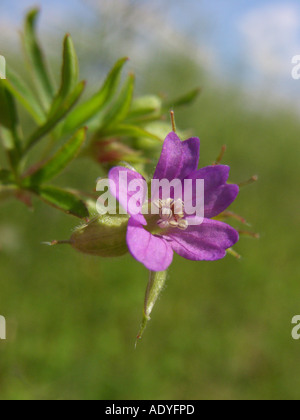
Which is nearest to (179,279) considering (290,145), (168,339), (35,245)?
(168,339)

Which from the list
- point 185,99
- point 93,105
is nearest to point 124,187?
point 93,105

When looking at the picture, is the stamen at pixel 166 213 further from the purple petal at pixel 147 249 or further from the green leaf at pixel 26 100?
the green leaf at pixel 26 100

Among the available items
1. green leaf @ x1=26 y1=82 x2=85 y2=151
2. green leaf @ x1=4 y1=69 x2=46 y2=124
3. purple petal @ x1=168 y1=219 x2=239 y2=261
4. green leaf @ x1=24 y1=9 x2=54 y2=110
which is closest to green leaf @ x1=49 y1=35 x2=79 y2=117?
green leaf @ x1=26 y1=82 x2=85 y2=151

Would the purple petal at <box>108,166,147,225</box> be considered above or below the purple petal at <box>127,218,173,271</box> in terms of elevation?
above

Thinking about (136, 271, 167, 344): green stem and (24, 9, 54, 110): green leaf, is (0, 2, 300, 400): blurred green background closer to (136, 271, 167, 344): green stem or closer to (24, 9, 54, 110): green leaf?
(24, 9, 54, 110): green leaf

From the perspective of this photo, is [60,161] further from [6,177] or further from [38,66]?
[38,66]

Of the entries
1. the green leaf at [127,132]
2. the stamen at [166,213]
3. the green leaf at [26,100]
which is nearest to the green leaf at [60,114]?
the green leaf at [26,100]

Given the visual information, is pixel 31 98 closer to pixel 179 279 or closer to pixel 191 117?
pixel 179 279
